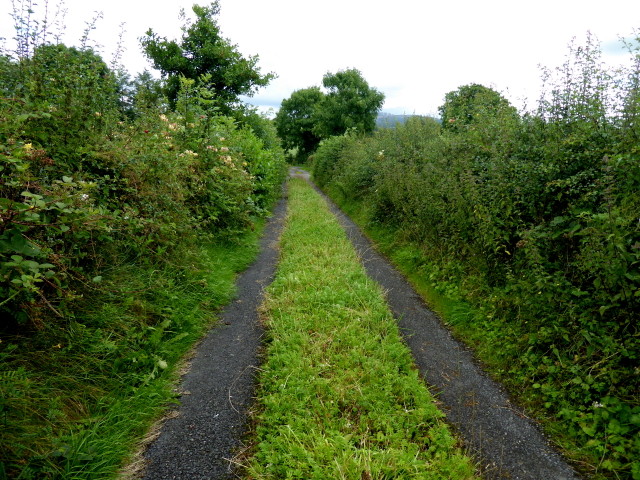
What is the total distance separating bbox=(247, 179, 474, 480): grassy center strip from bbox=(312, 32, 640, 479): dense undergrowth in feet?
3.46

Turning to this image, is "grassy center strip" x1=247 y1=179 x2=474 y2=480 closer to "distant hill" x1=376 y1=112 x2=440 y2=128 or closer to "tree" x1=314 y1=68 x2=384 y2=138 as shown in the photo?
"distant hill" x1=376 y1=112 x2=440 y2=128

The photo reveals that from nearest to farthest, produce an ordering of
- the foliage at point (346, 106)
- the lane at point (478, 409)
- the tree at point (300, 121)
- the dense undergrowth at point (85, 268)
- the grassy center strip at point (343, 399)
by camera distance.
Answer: the dense undergrowth at point (85, 268)
the grassy center strip at point (343, 399)
the lane at point (478, 409)
the foliage at point (346, 106)
the tree at point (300, 121)

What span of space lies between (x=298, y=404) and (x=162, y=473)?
3.61ft

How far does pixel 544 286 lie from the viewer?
3.61 m

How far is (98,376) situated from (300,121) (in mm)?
43382

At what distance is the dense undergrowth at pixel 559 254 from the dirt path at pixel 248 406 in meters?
0.26

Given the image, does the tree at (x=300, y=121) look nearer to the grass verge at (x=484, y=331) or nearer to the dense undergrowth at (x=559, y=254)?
the grass verge at (x=484, y=331)

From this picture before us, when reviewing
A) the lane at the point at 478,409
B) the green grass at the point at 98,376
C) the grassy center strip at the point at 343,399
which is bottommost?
the lane at the point at 478,409

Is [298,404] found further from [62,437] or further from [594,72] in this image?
[594,72]

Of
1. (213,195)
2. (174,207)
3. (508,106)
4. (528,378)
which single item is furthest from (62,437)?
(508,106)

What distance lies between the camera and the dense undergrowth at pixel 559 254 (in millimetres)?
2861

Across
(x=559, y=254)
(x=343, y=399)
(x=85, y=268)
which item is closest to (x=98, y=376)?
(x=85, y=268)

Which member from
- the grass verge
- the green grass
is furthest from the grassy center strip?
the green grass

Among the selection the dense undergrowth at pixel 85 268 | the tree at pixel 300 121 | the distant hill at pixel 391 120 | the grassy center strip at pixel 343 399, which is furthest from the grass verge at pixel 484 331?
the tree at pixel 300 121
